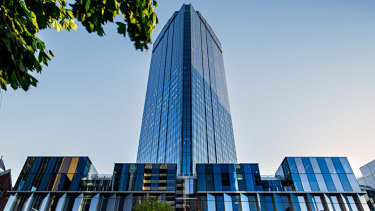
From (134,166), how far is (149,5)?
42.2m

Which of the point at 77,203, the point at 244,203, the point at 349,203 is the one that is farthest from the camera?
the point at 244,203

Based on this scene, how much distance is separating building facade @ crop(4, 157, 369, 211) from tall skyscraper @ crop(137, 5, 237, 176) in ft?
63.4

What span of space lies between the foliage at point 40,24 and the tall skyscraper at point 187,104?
5861 cm

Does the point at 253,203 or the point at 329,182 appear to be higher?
the point at 329,182

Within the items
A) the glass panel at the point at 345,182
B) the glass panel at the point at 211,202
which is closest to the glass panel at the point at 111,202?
the glass panel at the point at 211,202

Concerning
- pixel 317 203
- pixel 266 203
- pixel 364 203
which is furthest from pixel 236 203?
pixel 364 203

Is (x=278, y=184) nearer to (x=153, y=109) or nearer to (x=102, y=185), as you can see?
(x=102, y=185)

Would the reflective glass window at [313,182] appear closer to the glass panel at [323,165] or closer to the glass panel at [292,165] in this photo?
the glass panel at [323,165]

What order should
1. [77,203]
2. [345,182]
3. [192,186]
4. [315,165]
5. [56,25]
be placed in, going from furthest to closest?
[192,186] < [315,165] < [345,182] < [77,203] < [56,25]

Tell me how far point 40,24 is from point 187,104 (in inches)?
2826

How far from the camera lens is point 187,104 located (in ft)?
252

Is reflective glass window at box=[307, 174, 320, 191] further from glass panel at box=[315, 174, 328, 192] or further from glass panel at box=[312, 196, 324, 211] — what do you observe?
glass panel at box=[312, 196, 324, 211]

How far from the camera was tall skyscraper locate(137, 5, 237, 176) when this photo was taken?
70750 millimetres

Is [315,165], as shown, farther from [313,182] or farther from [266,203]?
[266,203]
